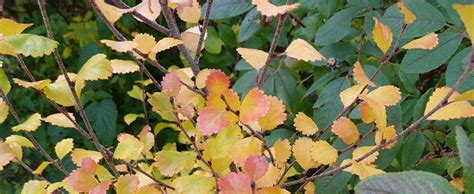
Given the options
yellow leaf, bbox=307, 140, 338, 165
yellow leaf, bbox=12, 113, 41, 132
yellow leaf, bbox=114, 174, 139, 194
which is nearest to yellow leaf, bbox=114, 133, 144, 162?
yellow leaf, bbox=114, 174, 139, 194

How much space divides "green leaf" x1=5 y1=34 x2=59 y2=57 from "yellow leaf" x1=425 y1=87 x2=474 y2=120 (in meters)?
0.49

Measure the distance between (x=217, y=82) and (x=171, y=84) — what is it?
0.26 ft

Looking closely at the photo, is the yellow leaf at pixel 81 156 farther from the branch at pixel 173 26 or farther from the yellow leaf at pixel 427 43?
the yellow leaf at pixel 427 43

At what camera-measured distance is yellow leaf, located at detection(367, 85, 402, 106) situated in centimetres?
75

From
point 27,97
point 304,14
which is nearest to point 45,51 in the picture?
point 304,14

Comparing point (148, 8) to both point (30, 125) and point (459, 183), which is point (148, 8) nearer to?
point (30, 125)

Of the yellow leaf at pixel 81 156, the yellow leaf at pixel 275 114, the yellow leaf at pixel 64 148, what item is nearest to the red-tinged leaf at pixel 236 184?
the yellow leaf at pixel 275 114

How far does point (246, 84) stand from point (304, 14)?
339 mm

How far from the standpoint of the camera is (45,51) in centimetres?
72

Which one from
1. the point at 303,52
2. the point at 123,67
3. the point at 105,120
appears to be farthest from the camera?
the point at 105,120

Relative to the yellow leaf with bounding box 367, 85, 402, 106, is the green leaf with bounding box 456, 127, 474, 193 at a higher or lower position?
higher

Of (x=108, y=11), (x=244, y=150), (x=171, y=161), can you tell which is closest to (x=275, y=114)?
(x=244, y=150)

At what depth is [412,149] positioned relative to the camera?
944 mm

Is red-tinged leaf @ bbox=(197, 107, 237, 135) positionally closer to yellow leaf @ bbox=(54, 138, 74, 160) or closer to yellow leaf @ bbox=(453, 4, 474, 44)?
yellow leaf @ bbox=(453, 4, 474, 44)
